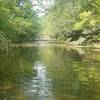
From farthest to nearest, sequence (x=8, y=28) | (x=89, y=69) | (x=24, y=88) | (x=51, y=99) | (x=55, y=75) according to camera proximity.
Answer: (x=8, y=28)
(x=89, y=69)
(x=55, y=75)
(x=24, y=88)
(x=51, y=99)

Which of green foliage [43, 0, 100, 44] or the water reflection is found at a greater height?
green foliage [43, 0, 100, 44]

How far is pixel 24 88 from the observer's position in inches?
631

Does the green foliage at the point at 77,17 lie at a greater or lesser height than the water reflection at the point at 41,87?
greater

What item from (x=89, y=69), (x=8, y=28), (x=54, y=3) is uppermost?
(x=54, y=3)

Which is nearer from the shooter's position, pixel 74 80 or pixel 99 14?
pixel 74 80

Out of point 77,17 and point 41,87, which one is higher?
point 77,17

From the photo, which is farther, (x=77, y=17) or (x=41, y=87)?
(x=77, y=17)

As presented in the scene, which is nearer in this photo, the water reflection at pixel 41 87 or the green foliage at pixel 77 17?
the water reflection at pixel 41 87

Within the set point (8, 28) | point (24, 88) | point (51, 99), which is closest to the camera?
point (51, 99)

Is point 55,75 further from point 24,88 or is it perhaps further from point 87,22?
point 87,22

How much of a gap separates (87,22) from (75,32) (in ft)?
63.9

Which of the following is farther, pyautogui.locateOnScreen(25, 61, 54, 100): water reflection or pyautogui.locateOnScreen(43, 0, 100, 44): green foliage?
pyautogui.locateOnScreen(43, 0, 100, 44): green foliage

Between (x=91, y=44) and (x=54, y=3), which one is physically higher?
(x=54, y=3)

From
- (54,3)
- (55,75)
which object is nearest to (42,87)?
(55,75)
